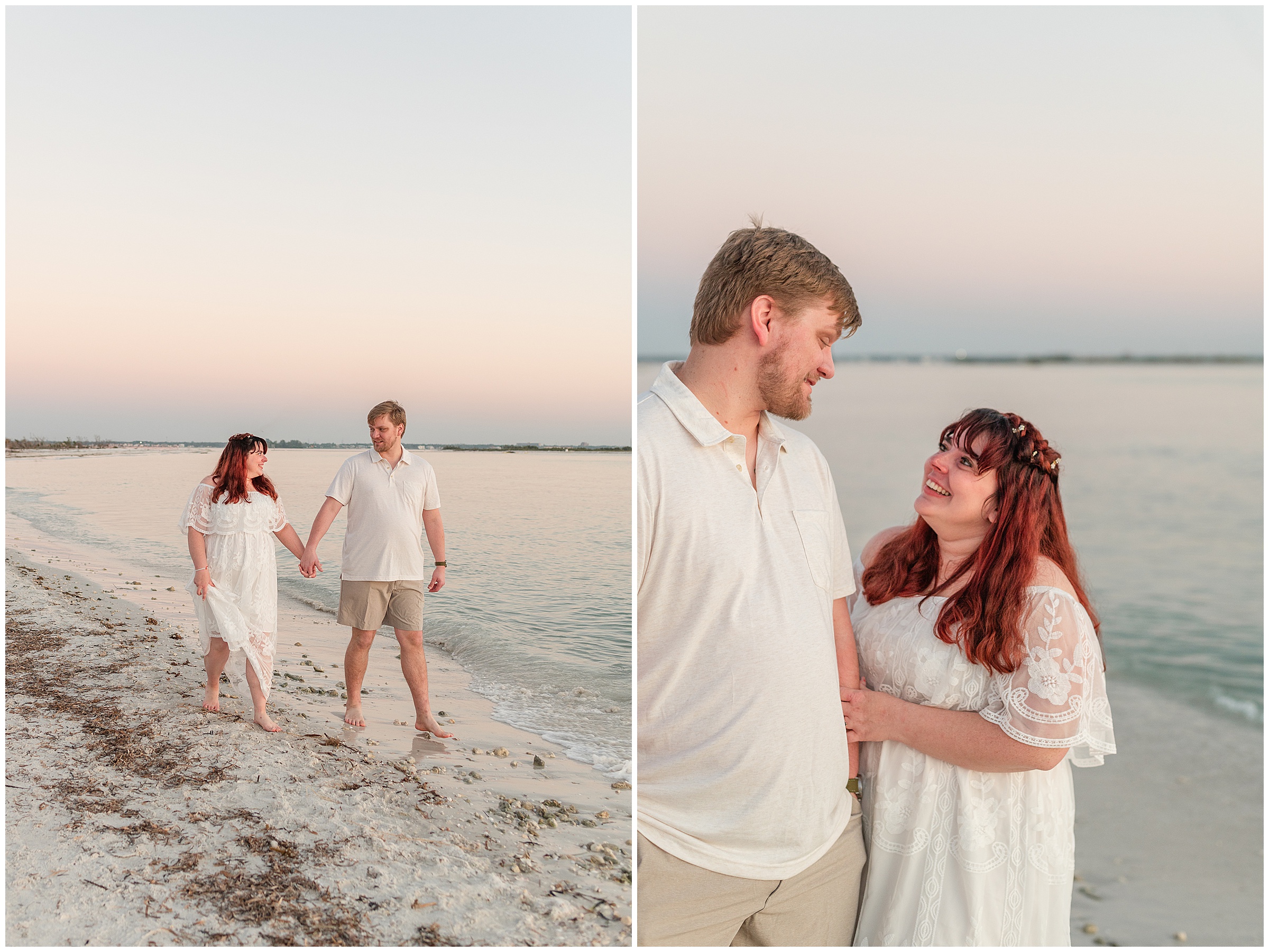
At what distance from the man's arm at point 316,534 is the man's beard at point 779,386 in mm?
2056

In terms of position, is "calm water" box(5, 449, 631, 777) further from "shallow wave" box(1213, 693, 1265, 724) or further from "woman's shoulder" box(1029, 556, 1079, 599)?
"shallow wave" box(1213, 693, 1265, 724)

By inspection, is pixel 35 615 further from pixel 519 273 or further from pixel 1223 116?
pixel 1223 116

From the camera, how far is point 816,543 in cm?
186

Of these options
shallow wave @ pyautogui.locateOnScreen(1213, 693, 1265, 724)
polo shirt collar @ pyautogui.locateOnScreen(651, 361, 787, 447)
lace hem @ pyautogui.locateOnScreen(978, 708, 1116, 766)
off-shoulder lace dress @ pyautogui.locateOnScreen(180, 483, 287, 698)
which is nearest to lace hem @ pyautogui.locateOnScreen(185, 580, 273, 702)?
off-shoulder lace dress @ pyautogui.locateOnScreen(180, 483, 287, 698)

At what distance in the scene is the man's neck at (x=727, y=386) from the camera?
70.4 inches

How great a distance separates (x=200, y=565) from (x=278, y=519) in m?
0.31

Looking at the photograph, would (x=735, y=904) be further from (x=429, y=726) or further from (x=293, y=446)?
(x=293, y=446)

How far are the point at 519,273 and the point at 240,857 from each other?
2.85m

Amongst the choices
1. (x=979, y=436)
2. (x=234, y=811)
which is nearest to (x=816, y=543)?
(x=979, y=436)

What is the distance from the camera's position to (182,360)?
3.23 meters

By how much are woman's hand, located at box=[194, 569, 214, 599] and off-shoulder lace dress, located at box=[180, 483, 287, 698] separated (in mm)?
12

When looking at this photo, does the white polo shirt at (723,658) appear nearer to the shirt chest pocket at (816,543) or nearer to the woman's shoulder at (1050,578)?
the shirt chest pocket at (816,543)

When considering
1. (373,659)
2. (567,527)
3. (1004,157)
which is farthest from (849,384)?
(373,659)

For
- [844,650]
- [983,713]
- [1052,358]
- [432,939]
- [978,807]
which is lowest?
[432,939]
